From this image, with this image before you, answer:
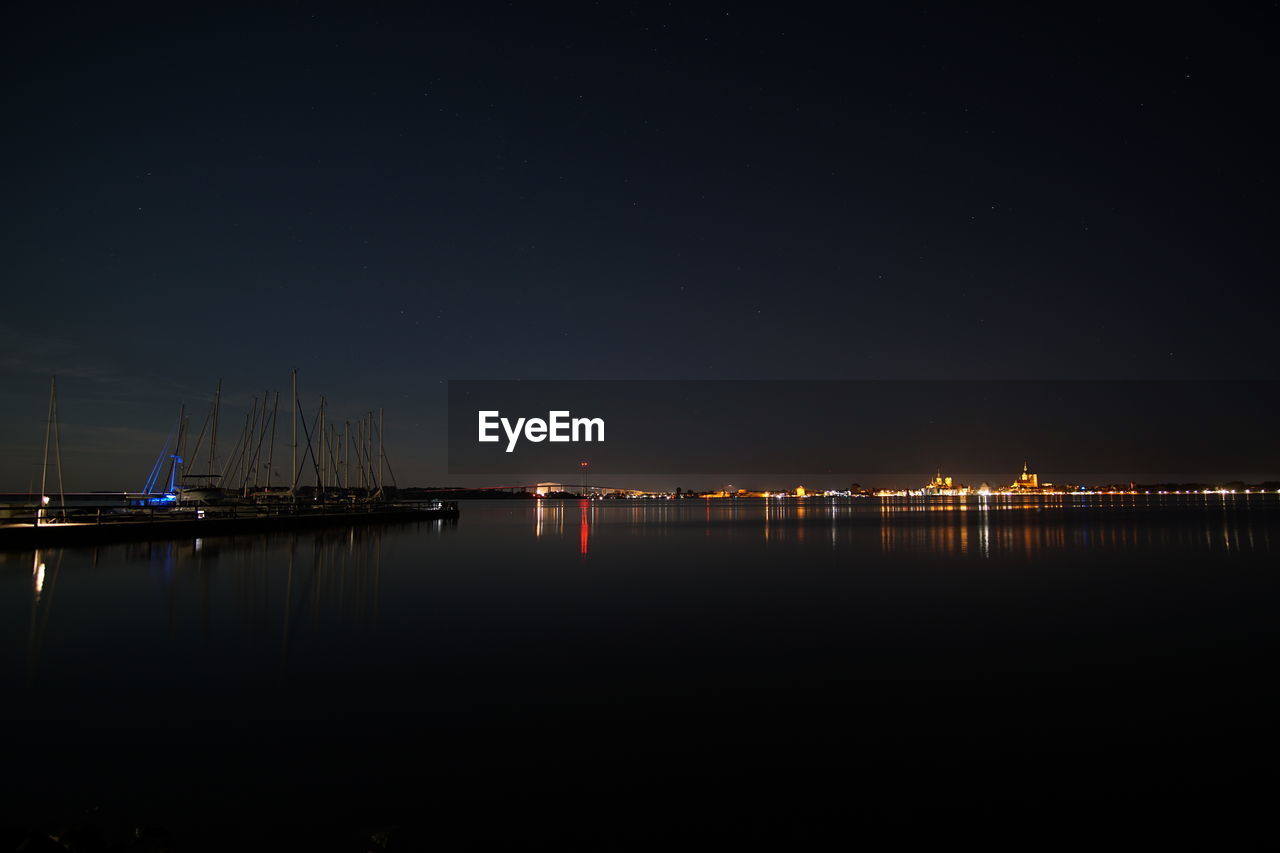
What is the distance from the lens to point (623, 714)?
8.31 meters

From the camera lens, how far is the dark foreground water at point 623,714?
18.6 ft

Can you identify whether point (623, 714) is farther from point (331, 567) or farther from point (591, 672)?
point (331, 567)

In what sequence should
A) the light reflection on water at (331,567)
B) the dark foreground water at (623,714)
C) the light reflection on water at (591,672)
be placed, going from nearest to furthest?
1. the dark foreground water at (623,714)
2. the light reflection on water at (591,672)
3. the light reflection on water at (331,567)

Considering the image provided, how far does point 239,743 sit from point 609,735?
3.57 m

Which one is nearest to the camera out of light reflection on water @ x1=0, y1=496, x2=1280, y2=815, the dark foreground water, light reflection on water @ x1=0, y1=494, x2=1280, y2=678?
the dark foreground water

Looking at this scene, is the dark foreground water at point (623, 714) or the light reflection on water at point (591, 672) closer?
the dark foreground water at point (623, 714)

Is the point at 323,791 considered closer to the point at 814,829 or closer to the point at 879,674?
the point at 814,829

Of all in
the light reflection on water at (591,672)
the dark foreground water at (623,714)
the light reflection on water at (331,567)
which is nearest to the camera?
the dark foreground water at (623,714)

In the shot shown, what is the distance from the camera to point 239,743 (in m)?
7.13

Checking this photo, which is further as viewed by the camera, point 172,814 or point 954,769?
point 954,769

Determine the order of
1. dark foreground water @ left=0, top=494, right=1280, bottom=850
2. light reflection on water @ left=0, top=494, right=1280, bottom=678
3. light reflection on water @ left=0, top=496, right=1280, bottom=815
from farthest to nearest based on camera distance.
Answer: light reflection on water @ left=0, top=494, right=1280, bottom=678 → light reflection on water @ left=0, top=496, right=1280, bottom=815 → dark foreground water @ left=0, top=494, right=1280, bottom=850

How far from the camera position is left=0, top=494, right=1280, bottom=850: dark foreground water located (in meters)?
5.67

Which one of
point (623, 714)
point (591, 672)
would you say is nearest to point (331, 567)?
point (591, 672)

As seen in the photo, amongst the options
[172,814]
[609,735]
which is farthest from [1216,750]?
[172,814]
